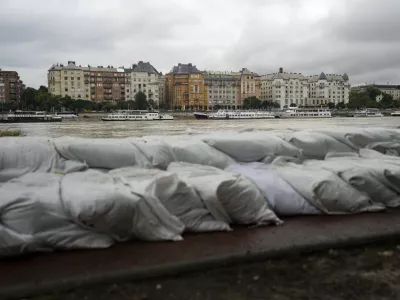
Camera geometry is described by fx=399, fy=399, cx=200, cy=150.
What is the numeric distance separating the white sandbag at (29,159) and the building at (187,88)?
90664 mm

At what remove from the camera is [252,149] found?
12.5ft

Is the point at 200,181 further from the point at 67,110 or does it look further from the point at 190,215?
the point at 67,110

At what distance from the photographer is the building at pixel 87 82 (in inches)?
3440

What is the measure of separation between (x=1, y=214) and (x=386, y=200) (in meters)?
2.83

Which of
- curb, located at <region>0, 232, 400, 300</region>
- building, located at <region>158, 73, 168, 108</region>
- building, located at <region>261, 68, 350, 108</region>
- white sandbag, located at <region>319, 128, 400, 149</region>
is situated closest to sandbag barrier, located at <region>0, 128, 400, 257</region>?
white sandbag, located at <region>319, 128, 400, 149</region>

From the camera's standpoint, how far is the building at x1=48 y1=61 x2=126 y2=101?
8738cm

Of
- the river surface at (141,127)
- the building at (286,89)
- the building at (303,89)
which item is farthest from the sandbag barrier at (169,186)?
the building at (303,89)

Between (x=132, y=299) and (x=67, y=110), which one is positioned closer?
(x=132, y=299)

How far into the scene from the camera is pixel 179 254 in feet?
7.66

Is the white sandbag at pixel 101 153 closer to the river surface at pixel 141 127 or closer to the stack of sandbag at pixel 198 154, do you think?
the stack of sandbag at pixel 198 154

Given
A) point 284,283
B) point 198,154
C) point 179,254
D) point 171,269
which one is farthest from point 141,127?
point 284,283

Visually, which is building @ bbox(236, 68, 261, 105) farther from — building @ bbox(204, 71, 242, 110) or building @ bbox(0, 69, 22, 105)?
building @ bbox(0, 69, 22, 105)

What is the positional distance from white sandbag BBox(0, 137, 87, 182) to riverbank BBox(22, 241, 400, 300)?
1.30 meters

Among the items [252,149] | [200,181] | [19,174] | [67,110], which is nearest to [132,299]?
[200,181]
